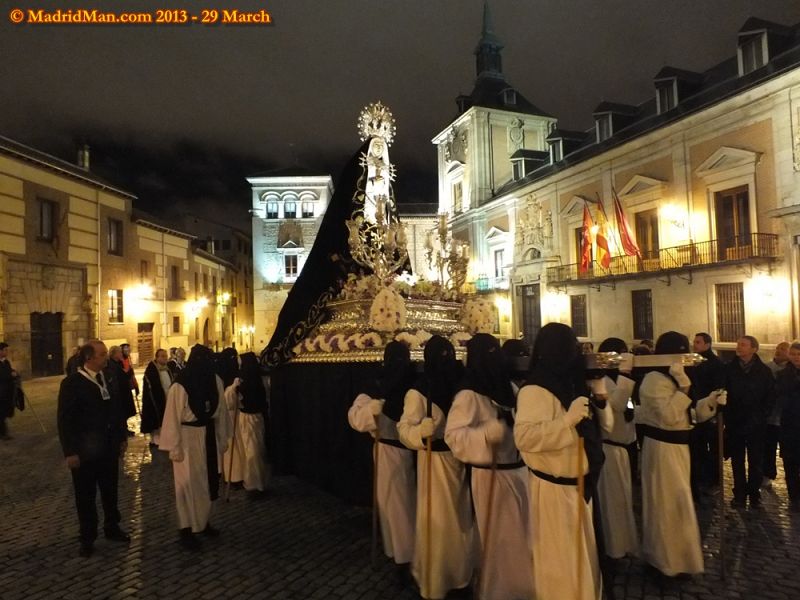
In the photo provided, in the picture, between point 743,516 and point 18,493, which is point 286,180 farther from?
point 743,516

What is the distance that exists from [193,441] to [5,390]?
7098 mm

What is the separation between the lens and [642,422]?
4504 mm

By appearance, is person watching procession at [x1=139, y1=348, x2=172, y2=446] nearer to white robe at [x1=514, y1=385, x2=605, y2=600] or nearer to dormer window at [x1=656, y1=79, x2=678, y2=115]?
white robe at [x1=514, y1=385, x2=605, y2=600]

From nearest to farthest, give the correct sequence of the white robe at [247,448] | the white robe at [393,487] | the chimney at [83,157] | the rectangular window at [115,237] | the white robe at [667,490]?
the white robe at [667,490]
the white robe at [393,487]
the white robe at [247,448]
the rectangular window at [115,237]
the chimney at [83,157]

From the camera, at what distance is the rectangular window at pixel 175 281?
2664 cm

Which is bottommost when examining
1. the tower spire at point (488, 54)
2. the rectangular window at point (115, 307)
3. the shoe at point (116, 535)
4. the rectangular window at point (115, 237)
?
the shoe at point (116, 535)

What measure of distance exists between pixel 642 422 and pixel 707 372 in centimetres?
219

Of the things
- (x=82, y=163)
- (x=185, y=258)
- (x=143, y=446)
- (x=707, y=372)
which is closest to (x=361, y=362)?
(x=707, y=372)

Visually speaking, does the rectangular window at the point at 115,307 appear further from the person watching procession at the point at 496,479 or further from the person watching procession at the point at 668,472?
the person watching procession at the point at 668,472

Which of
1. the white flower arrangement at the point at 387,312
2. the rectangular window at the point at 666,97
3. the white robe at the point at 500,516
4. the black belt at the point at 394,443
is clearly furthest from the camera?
the rectangular window at the point at 666,97

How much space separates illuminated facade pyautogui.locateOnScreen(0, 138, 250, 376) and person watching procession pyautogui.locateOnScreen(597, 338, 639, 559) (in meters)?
17.9

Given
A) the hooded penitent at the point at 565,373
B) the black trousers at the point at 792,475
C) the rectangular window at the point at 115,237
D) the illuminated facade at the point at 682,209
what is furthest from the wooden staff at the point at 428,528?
the rectangular window at the point at 115,237

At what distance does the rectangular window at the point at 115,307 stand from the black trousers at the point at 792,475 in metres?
21.8

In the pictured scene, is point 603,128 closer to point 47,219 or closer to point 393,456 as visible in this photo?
point 47,219
